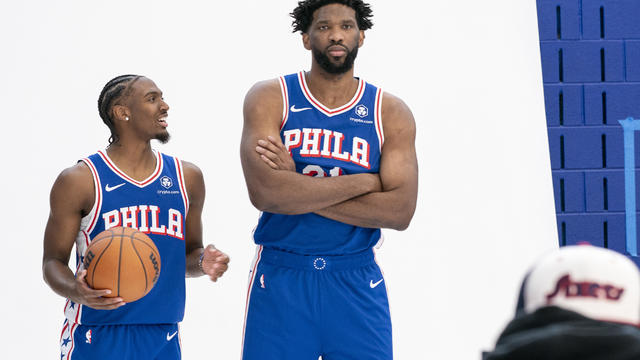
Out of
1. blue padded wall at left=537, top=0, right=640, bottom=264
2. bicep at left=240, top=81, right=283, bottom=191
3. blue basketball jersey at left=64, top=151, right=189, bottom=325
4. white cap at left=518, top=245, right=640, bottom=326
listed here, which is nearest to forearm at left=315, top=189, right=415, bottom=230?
bicep at left=240, top=81, right=283, bottom=191

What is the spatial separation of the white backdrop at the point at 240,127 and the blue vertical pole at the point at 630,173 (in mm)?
514

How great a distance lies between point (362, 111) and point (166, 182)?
2.66ft

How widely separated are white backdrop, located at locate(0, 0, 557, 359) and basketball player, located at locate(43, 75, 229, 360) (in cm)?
172

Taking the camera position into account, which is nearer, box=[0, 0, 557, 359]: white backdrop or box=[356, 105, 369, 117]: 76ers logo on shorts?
box=[356, 105, 369, 117]: 76ers logo on shorts

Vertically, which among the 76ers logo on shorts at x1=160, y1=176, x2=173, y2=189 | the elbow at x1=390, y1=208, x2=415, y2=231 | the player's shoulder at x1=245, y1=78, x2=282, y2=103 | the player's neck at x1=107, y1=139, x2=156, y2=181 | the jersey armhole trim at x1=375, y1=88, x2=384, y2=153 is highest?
the player's shoulder at x1=245, y1=78, x2=282, y2=103

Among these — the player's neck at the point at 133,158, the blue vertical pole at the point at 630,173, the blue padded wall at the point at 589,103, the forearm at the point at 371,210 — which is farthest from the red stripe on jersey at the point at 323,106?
the blue vertical pole at the point at 630,173

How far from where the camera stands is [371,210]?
2975 mm

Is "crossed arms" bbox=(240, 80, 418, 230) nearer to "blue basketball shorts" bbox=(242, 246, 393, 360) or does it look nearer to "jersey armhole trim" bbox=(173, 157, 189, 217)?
"blue basketball shorts" bbox=(242, 246, 393, 360)

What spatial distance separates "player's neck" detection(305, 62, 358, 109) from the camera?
3.16 m

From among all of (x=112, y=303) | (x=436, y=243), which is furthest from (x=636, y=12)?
(x=112, y=303)

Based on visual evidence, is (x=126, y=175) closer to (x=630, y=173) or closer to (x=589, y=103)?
(x=589, y=103)

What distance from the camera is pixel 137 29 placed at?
508cm

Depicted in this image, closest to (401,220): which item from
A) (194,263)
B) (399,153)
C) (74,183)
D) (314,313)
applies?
(399,153)

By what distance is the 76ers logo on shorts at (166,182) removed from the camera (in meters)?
3.18
